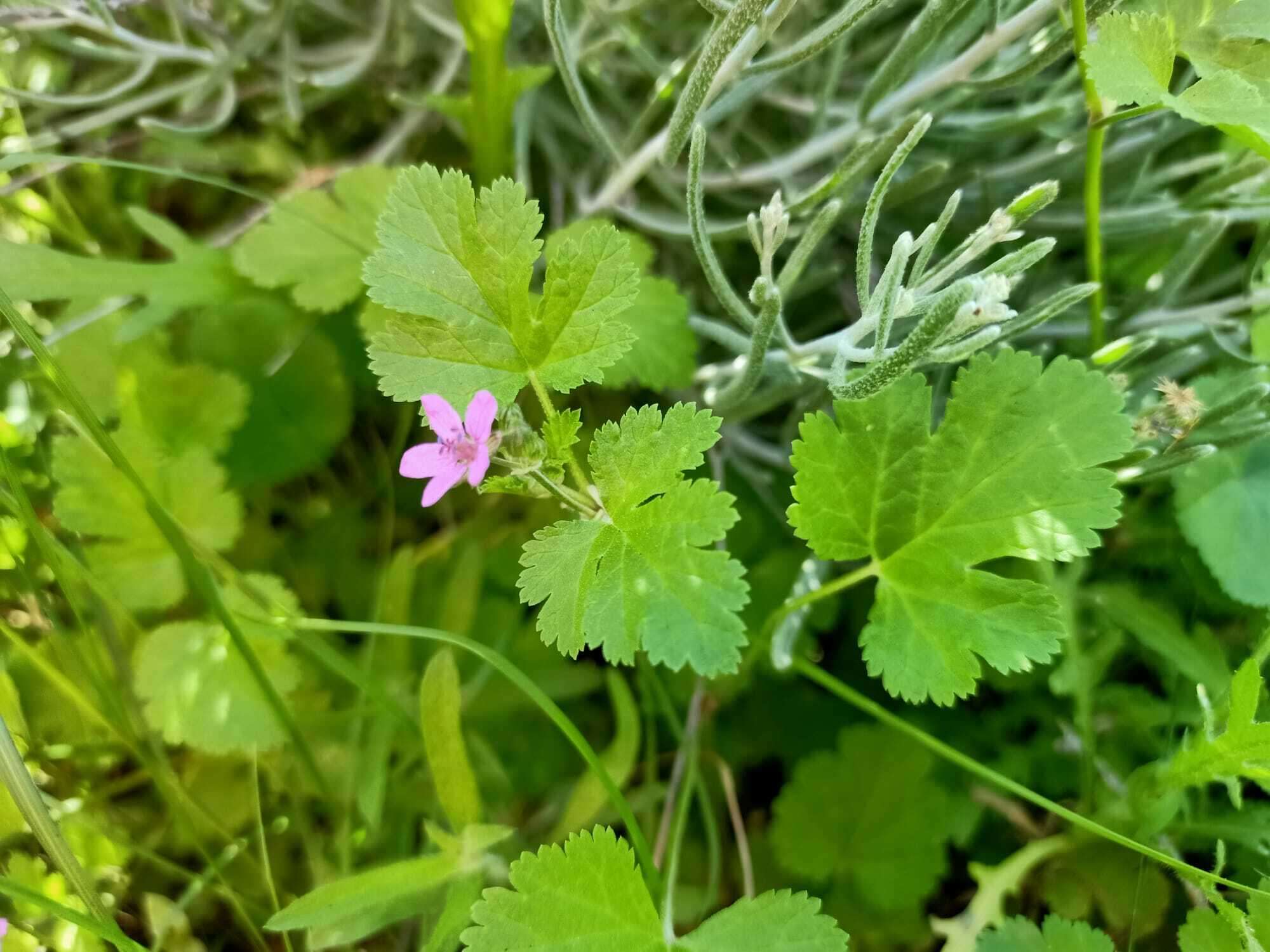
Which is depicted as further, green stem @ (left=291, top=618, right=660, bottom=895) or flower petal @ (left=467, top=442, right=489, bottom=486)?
green stem @ (left=291, top=618, right=660, bottom=895)

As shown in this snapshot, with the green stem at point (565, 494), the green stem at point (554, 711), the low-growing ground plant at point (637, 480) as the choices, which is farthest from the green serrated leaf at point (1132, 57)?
the green stem at point (554, 711)

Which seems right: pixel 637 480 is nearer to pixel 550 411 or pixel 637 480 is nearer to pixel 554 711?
pixel 550 411

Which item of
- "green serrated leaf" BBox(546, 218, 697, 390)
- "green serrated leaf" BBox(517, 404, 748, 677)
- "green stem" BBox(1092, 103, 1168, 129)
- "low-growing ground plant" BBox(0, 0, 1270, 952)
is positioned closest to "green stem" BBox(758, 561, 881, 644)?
"low-growing ground plant" BBox(0, 0, 1270, 952)

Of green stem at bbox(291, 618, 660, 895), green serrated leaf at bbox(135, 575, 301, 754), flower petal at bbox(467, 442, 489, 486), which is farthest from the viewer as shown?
green serrated leaf at bbox(135, 575, 301, 754)

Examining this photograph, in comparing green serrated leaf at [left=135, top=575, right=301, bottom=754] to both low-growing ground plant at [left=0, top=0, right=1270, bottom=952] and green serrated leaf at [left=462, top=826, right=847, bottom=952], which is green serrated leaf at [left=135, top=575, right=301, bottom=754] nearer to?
low-growing ground plant at [left=0, top=0, right=1270, bottom=952]

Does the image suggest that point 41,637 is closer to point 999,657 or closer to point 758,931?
point 758,931

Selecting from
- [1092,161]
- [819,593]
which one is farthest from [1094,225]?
[819,593]

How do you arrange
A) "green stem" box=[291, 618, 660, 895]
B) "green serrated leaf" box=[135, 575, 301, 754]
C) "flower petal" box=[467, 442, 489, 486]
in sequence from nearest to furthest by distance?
"flower petal" box=[467, 442, 489, 486], "green stem" box=[291, 618, 660, 895], "green serrated leaf" box=[135, 575, 301, 754]
